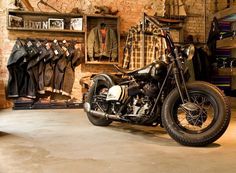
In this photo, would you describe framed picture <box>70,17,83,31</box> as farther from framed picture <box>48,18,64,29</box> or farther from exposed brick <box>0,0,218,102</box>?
exposed brick <box>0,0,218,102</box>

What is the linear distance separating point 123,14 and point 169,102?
4.84 meters

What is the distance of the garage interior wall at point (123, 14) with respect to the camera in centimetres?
726

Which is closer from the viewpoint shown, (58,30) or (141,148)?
(141,148)

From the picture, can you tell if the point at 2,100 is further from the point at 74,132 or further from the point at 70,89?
the point at 74,132

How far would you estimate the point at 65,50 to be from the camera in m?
7.22

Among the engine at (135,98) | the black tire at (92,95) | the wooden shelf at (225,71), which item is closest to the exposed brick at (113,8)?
the wooden shelf at (225,71)

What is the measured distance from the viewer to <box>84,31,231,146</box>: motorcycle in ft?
10.6

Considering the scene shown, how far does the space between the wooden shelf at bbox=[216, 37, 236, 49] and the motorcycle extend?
4130mm

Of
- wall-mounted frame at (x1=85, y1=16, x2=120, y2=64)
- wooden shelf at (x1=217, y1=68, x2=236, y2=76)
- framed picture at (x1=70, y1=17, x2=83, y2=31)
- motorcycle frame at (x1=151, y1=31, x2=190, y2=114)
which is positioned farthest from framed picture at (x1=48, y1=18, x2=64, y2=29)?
motorcycle frame at (x1=151, y1=31, x2=190, y2=114)

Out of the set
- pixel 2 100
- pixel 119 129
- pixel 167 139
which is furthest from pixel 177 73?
pixel 2 100

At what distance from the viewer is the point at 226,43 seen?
25.5 feet

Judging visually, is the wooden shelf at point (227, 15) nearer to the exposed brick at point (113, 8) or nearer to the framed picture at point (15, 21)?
the exposed brick at point (113, 8)

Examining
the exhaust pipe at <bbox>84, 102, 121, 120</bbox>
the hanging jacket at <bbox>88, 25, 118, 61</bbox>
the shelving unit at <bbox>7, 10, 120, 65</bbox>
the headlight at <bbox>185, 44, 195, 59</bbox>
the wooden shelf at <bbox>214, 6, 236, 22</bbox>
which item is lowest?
the exhaust pipe at <bbox>84, 102, 121, 120</bbox>

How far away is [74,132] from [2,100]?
140 inches
